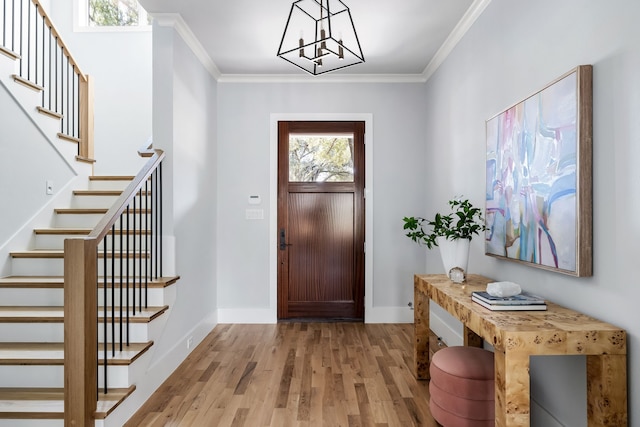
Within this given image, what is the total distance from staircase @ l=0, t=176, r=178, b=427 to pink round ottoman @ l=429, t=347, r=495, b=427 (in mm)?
1805

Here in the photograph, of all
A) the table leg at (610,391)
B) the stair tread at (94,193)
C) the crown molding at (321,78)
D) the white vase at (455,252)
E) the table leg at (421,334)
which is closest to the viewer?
the table leg at (610,391)

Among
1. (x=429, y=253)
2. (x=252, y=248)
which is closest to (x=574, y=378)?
(x=429, y=253)

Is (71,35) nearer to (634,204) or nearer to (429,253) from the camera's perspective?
(429,253)

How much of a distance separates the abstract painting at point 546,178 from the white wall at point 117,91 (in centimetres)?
412

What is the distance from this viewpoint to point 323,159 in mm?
4422

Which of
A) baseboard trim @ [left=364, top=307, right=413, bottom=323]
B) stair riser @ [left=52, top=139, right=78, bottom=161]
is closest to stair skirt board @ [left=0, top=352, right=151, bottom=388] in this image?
stair riser @ [left=52, top=139, right=78, bottom=161]

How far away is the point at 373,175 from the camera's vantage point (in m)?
4.36

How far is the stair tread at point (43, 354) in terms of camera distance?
2.18 metres

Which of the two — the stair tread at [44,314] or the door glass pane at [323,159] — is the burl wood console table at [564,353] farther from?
the door glass pane at [323,159]

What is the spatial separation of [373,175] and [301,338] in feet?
6.51

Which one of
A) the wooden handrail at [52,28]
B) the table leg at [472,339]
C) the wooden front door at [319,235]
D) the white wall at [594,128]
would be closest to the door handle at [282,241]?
the wooden front door at [319,235]

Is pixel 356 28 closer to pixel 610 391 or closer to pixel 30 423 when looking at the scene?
pixel 610 391

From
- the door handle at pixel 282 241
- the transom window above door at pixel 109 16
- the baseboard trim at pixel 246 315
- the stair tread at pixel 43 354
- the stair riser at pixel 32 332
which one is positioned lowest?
the baseboard trim at pixel 246 315

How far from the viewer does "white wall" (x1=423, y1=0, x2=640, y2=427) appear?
4.68 ft
